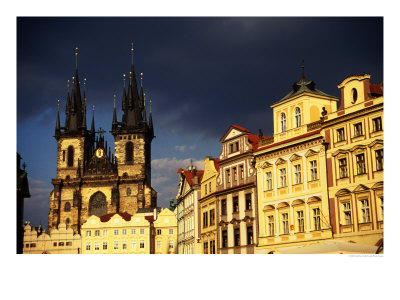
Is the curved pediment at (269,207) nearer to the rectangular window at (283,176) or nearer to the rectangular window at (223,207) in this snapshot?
the rectangular window at (283,176)

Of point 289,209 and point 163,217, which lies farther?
point 163,217

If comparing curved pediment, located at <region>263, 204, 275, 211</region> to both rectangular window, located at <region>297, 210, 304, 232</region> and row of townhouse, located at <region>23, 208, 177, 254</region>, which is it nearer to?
rectangular window, located at <region>297, 210, 304, 232</region>

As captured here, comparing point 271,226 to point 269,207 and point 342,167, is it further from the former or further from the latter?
point 342,167

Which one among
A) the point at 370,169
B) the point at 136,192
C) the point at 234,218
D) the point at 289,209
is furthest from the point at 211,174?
the point at 136,192

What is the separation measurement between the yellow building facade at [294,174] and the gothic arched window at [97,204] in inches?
1253

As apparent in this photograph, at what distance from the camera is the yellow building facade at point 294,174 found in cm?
2208

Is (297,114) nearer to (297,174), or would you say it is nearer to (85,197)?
A: (297,174)

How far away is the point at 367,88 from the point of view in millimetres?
21125

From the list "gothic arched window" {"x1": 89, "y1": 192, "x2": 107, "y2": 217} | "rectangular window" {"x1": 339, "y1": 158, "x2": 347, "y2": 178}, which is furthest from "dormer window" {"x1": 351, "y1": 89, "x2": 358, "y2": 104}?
"gothic arched window" {"x1": 89, "y1": 192, "x2": 107, "y2": 217}

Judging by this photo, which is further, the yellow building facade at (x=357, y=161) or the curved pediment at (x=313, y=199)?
the curved pediment at (x=313, y=199)

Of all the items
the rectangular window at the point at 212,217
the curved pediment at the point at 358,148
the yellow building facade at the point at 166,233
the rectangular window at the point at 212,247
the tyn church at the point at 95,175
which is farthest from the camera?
the tyn church at the point at 95,175

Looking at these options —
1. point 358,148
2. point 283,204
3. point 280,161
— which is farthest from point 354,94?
point 283,204

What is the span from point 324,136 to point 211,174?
6.32 m

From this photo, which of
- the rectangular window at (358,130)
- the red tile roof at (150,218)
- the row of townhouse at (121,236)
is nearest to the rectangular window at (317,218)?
the rectangular window at (358,130)
